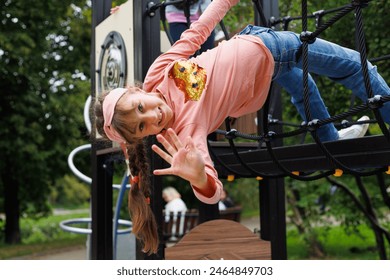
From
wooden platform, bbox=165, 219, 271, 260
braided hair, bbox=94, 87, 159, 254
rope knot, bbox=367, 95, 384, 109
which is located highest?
rope knot, bbox=367, 95, 384, 109

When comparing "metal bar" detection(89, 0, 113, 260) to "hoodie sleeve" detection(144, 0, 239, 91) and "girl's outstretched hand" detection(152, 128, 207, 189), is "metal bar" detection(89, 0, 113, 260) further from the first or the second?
"girl's outstretched hand" detection(152, 128, 207, 189)

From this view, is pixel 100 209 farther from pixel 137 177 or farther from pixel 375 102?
pixel 375 102

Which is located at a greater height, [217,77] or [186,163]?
[217,77]

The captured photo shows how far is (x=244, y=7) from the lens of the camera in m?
5.71

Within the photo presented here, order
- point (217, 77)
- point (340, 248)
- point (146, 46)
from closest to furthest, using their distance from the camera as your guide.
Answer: point (217, 77)
point (146, 46)
point (340, 248)

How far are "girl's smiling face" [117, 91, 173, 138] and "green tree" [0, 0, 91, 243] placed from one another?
7.29 metres

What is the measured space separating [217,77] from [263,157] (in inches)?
22.9

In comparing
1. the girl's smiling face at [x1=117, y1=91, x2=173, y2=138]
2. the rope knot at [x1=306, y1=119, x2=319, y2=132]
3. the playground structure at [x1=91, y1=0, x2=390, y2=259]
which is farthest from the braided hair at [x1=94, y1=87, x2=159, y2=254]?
the rope knot at [x1=306, y1=119, x2=319, y2=132]

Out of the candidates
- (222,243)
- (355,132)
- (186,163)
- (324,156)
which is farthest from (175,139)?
(222,243)

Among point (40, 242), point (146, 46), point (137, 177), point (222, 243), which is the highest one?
point (146, 46)

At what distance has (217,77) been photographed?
2.08 m

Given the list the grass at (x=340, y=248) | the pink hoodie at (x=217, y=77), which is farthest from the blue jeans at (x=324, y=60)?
the grass at (x=340, y=248)

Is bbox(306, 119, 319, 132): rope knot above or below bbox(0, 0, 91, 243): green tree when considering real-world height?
below

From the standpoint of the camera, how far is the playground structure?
6.37ft
